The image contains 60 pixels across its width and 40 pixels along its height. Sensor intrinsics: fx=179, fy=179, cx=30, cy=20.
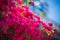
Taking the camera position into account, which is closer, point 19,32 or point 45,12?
point 19,32

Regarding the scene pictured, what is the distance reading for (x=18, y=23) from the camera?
61.0 inches

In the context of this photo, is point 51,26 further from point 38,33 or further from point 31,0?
point 31,0

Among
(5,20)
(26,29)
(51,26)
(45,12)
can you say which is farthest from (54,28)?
(5,20)

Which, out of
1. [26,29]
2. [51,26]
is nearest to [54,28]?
[51,26]

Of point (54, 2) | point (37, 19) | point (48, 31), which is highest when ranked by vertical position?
point (54, 2)

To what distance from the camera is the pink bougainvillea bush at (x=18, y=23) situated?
155 centimetres

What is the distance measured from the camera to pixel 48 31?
1.66m

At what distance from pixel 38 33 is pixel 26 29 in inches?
4.9

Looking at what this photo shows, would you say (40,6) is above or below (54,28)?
above

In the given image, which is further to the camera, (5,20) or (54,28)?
(54,28)

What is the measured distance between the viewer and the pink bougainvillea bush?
5.08ft

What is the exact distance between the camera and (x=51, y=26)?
5.51 feet

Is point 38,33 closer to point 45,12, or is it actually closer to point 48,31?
point 48,31

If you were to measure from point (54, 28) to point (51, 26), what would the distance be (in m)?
0.04
